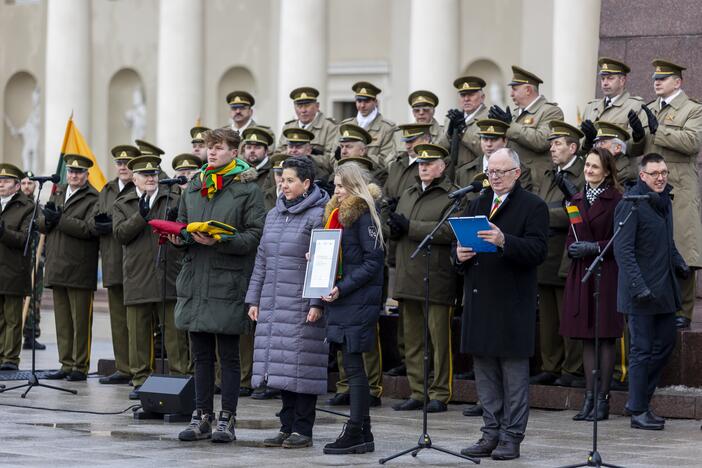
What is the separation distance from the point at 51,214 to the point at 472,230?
6802mm

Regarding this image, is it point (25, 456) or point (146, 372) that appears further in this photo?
point (146, 372)

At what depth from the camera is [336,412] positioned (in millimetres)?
13680

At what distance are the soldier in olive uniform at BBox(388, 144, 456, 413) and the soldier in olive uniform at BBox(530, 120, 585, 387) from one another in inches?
30.7

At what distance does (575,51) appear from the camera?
103ft

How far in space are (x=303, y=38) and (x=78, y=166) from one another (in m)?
16.8

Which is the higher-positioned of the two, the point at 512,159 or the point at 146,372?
the point at 512,159

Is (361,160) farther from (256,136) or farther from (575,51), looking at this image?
(575,51)

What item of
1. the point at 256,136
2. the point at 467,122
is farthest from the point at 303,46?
the point at 467,122

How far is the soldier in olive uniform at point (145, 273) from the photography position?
15.4 meters

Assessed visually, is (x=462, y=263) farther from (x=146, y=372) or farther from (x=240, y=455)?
(x=146, y=372)

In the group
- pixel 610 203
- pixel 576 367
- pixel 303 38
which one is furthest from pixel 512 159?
pixel 303 38

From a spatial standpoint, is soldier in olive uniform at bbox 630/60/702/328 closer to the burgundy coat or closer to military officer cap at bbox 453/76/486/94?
the burgundy coat

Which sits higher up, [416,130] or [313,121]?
[313,121]

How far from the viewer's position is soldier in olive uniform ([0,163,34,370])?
58.0 feet
